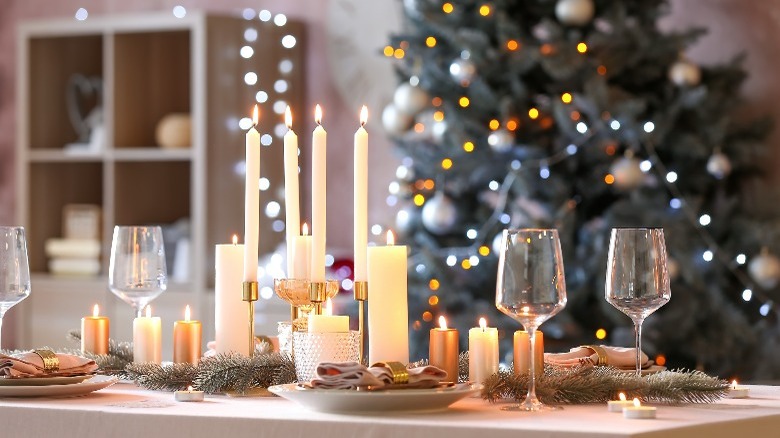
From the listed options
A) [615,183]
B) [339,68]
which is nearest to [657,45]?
[615,183]

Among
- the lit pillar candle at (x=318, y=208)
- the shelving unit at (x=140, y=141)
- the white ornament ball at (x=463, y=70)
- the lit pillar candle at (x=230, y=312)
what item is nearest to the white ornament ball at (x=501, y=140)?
the white ornament ball at (x=463, y=70)

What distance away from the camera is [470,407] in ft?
5.45

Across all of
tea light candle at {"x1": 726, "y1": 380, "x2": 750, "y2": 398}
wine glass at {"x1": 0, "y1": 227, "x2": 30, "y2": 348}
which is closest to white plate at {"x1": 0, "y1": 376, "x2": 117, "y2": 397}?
wine glass at {"x1": 0, "y1": 227, "x2": 30, "y2": 348}

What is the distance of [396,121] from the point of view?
405cm

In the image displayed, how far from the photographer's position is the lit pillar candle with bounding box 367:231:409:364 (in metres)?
1.79

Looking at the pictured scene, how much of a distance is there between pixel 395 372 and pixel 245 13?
3366 millimetres

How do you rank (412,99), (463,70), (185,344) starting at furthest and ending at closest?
(412,99) → (463,70) → (185,344)

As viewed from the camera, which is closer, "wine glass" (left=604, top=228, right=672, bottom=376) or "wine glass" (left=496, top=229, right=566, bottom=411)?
"wine glass" (left=496, top=229, right=566, bottom=411)

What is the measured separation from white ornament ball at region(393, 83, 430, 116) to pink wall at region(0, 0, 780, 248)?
25.9 inches

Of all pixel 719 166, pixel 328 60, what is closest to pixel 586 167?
pixel 719 166

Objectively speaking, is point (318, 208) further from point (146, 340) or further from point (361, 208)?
point (146, 340)

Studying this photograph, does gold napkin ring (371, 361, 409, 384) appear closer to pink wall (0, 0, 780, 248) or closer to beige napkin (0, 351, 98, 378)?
beige napkin (0, 351, 98, 378)

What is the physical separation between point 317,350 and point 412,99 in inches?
90.5

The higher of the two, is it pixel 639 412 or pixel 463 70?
pixel 463 70
